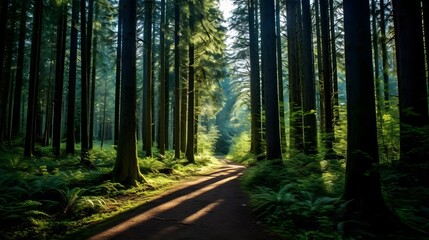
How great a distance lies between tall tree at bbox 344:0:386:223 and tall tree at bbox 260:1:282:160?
20.3 ft

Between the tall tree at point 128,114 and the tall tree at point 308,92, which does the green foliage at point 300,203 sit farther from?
the tall tree at point 128,114

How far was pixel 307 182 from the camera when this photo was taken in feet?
23.6

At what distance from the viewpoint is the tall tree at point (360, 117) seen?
189 inches

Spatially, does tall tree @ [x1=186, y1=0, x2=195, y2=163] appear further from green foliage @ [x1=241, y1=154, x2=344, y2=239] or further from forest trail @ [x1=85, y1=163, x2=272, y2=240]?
forest trail @ [x1=85, y1=163, x2=272, y2=240]

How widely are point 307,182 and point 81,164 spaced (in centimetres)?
969

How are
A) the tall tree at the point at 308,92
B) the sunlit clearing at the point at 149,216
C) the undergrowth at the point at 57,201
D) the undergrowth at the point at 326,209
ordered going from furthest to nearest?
1. the tall tree at the point at 308,92
2. the undergrowth at the point at 57,201
3. the sunlit clearing at the point at 149,216
4. the undergrowth at the point at 326,209

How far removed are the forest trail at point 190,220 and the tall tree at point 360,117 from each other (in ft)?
6.09

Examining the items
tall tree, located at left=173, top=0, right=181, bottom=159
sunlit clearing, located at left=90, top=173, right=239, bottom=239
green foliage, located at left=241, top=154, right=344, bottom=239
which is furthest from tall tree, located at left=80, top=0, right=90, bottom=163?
green foliage, located at left=241, top=154, right=344, bottom=239

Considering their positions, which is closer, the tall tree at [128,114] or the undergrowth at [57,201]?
the undergrowth at [57,201]

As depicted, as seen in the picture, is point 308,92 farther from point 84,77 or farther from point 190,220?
point 84,77

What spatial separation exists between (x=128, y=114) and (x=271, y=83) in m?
5.87

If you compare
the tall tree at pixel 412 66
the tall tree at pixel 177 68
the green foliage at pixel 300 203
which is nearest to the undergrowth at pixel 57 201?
the green foliage at pixel 300 203

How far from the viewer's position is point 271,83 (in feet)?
37.3

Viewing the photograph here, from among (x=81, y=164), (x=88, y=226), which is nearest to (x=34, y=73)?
(x=81, y=164)
